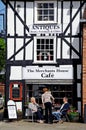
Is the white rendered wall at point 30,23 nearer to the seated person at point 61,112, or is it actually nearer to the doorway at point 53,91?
the doorway at point 53,91

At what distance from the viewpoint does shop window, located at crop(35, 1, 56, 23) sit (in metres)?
27.5

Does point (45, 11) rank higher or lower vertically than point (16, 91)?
higher

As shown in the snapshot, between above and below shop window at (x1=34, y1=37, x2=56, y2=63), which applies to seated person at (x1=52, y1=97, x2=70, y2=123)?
below

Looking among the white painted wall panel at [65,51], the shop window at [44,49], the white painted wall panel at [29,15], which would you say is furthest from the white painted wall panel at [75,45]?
the white painted wall panel at [29,15]

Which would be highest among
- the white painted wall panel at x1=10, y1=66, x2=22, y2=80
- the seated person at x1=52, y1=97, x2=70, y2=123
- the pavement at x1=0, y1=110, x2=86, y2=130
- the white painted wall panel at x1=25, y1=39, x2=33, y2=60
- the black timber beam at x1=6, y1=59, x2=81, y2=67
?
the white painted wall panel at x1=25, y1=39, x2=33, y2=60

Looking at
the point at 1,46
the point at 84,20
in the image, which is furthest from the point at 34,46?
the point at 1,46

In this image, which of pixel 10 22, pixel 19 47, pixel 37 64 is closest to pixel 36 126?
pixel 37 64

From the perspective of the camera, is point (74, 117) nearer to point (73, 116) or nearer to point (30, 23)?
point (73, 116)

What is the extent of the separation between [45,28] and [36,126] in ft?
22.3

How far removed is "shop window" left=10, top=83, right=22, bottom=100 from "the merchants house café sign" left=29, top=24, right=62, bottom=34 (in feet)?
10.2

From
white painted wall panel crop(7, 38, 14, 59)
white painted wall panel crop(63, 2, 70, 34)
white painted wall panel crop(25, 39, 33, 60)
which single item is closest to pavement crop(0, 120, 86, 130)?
white painted wall panel crop(25, 39, 33, 60)

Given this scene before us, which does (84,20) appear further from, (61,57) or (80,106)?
(80,106)

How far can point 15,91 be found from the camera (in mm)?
26906

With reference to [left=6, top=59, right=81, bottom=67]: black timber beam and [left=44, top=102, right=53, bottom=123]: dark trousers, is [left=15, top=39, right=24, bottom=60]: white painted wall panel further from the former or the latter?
[left=44, top=102, right=53, bottom=123]: dark trousers
